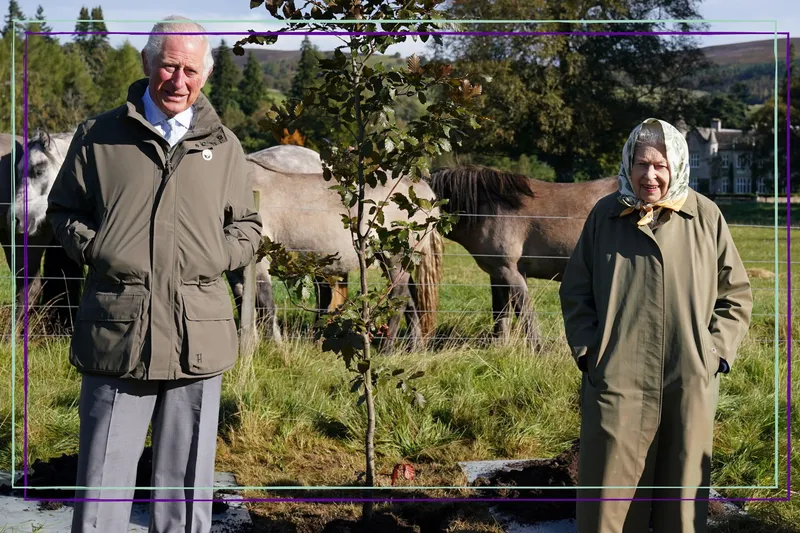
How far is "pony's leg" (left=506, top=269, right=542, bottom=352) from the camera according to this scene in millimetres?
6914

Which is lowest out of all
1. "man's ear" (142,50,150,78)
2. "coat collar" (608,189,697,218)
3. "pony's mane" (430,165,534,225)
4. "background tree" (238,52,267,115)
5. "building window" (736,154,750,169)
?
"coat collar" (608,189,697,218)

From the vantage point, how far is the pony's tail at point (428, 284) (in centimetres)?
735

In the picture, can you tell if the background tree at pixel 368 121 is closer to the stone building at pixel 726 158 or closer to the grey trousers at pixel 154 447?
the grey trousers at pixel 154 447

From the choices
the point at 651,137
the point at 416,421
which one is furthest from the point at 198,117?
the point at 416,421

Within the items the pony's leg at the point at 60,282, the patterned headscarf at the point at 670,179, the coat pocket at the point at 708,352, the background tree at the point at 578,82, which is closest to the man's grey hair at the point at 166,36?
the patterned headscarf at the point at 670,179

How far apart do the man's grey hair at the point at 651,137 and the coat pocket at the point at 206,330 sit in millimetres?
1427

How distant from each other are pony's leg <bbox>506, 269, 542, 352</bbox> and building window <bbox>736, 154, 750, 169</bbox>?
133 feet

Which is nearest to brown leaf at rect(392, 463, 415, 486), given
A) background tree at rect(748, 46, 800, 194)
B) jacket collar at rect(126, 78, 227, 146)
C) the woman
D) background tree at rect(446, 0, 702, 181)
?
the woman

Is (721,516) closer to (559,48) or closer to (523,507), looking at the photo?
(523,507)

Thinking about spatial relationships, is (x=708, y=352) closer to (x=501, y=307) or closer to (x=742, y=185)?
(x=501, y=307)

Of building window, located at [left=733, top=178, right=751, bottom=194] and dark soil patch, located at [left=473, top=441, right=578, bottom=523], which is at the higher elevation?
building window, located at [left=733, top=178, right=751, bottom=194]

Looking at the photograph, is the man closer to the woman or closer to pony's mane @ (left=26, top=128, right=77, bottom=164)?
the woman

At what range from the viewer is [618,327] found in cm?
289

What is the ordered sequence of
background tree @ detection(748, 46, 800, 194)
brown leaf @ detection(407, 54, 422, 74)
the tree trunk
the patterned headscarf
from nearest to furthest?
1. the patterned headscarf
2. brown leaf @ detection(407, 54, 422, 74)
3. the tree trunk
4. background tree @ detection(748, 46, 800, 194)
